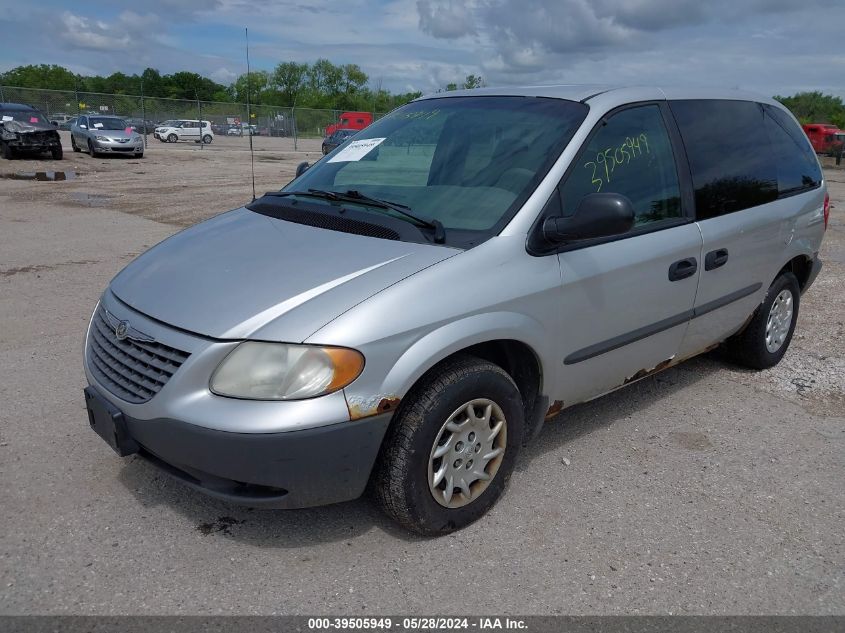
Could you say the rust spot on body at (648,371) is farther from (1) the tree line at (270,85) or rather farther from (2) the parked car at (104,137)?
(1) the tree line at (270,85)

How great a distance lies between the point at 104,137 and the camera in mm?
24547

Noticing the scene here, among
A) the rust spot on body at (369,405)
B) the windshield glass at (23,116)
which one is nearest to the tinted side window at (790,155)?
the rust spot on body at (369,405)

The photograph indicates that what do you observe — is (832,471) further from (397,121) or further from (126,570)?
(126,570)

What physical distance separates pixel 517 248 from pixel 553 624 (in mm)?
1427

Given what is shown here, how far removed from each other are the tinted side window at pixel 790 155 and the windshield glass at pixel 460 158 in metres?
1.92

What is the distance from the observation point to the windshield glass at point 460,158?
3148mm

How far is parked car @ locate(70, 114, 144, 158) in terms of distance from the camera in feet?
80.6

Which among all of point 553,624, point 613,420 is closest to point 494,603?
point 553,624

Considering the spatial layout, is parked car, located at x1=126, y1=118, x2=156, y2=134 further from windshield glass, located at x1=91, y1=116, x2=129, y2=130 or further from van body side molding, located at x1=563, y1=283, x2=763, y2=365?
van body side molding, located at x1=563, y1=283, x2=763, y2=365

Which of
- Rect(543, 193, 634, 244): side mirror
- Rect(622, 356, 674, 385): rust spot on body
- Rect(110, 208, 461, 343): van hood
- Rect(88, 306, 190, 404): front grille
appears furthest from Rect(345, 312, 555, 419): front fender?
Rect(622, 356, 674, 385): rust spot on body

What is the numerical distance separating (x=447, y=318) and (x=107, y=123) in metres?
26.5

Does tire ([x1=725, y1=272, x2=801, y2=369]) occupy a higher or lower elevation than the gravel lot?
higher

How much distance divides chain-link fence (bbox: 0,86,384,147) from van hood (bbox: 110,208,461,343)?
3481 cm

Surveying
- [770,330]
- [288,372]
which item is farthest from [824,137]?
[288,372]
